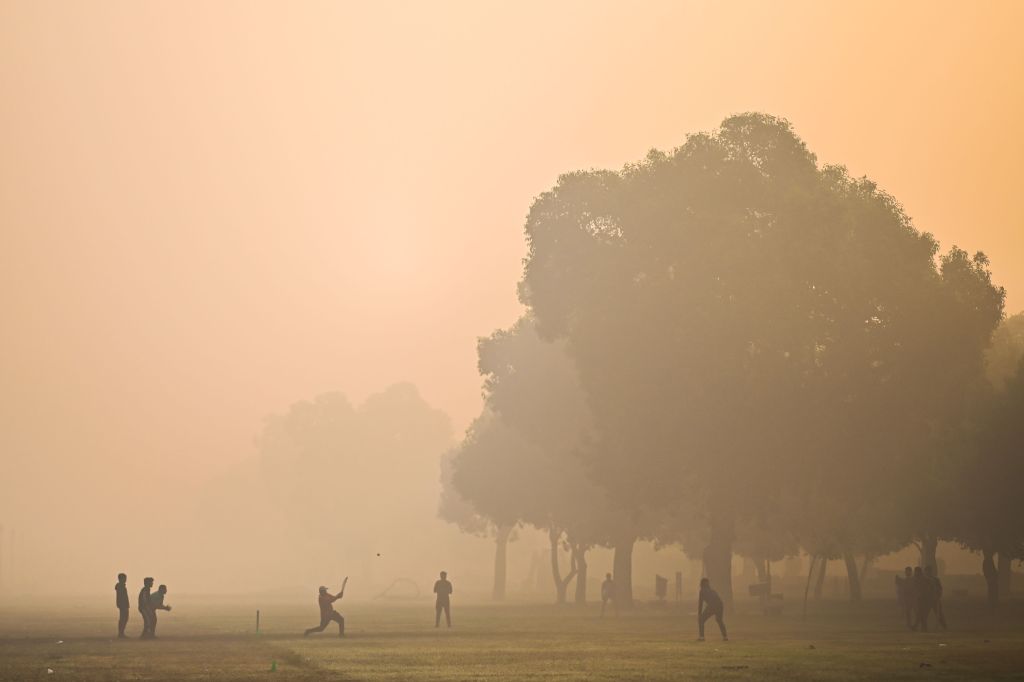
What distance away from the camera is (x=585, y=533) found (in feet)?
266

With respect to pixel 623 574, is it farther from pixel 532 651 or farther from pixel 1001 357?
pixel 532 651

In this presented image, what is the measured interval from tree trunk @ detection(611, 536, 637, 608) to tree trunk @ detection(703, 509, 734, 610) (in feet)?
41.8

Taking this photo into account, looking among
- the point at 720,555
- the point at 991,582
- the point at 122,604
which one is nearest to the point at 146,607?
the point at 122,604

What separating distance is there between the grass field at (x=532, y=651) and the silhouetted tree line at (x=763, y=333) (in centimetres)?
637

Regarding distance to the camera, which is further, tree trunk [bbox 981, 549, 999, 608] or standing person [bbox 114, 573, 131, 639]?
tree trunk [bbox 981, 549, 999, 608]

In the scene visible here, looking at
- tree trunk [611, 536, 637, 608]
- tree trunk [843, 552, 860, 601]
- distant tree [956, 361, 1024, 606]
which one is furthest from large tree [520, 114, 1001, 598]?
Answer: tree trunk [843, 552, 860, 601]

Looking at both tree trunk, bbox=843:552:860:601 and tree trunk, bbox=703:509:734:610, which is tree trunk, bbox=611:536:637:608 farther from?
tree trunk, bbox=703:509:734:610

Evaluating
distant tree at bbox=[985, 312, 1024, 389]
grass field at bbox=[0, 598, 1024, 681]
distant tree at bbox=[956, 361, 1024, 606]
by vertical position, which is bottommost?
grass field at bbox=[0, 598, 1024, 681]

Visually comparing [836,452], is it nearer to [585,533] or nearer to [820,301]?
[820,301]

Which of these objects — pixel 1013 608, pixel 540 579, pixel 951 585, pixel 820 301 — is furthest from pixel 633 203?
pixel 540 579

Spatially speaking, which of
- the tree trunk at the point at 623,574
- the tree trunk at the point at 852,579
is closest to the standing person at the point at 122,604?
the tree trunk at the point at 623,574

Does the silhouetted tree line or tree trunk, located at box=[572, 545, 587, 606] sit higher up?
the silhouetted tree line

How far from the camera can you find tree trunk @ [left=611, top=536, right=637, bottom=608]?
74.8 meters

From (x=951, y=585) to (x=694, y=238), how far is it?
41.8m
